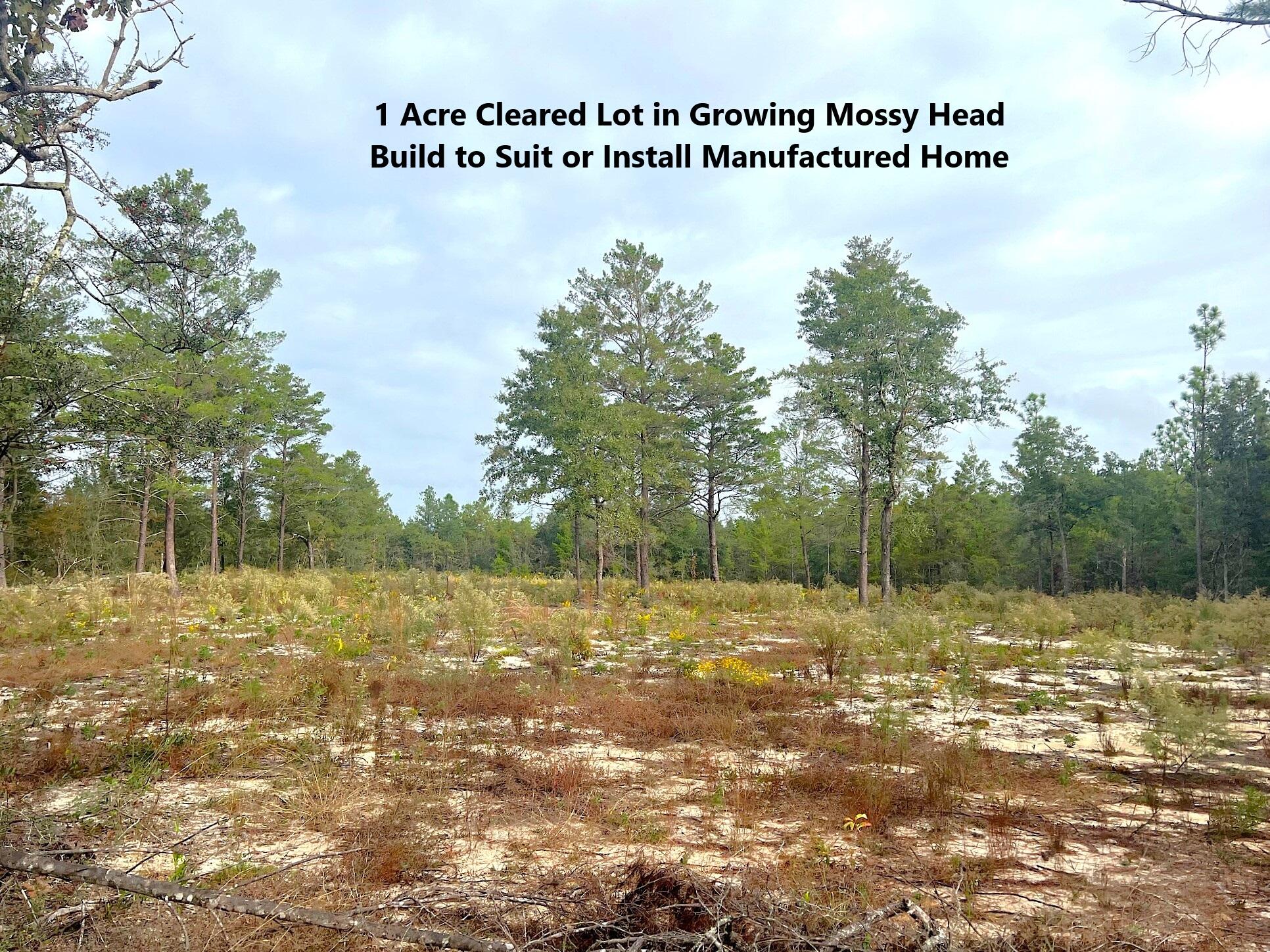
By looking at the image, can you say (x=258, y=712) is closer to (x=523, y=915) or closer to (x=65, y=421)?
(x=65, y=421)

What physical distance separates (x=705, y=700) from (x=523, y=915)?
4879 mm

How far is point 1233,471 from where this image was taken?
97.8 ft

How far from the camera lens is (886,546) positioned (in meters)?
20.5

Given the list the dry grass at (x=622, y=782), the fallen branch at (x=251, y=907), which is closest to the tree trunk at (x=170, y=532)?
the dry grass at (x=622, y=782)

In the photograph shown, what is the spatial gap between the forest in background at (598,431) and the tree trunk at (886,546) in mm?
101

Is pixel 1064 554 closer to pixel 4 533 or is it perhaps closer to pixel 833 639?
pixel 833 639

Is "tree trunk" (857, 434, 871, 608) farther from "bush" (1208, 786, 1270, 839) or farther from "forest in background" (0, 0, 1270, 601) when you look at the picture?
"bush" (1208, 786, 1270, 839)

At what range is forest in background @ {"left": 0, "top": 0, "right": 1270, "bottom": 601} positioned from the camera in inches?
237

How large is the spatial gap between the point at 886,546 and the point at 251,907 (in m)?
19.9

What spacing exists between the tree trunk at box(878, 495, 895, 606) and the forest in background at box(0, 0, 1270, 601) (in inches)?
4.0

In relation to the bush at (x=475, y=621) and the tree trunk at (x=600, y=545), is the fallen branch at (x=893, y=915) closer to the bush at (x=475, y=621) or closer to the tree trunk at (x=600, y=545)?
the bush at (x=475, y=621)

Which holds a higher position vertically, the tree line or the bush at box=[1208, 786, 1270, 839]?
the tree line

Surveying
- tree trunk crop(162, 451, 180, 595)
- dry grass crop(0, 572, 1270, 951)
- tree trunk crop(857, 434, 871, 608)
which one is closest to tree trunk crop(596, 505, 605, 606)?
tree trunk crop(857, 434, 871, 608)

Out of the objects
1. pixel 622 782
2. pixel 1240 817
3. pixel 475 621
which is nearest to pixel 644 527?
pixel 475 621
